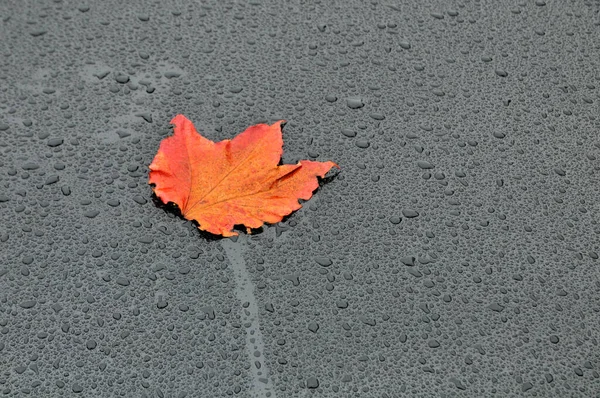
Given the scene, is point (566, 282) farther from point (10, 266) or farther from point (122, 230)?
point (10, 266)

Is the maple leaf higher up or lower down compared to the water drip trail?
higher up

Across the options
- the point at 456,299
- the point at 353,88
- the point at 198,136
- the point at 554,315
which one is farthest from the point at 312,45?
the point at 554,315

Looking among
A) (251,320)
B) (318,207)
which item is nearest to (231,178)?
(318,207)

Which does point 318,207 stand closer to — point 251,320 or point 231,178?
point 231,178

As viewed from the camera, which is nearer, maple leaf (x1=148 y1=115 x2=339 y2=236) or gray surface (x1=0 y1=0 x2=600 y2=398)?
gray surface (x1=0 y1=0 x2=600 y2=398)

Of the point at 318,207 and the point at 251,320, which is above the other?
the point at 318,207

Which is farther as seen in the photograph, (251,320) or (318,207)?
(318,207)

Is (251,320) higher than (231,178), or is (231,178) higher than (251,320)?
(231,178)
